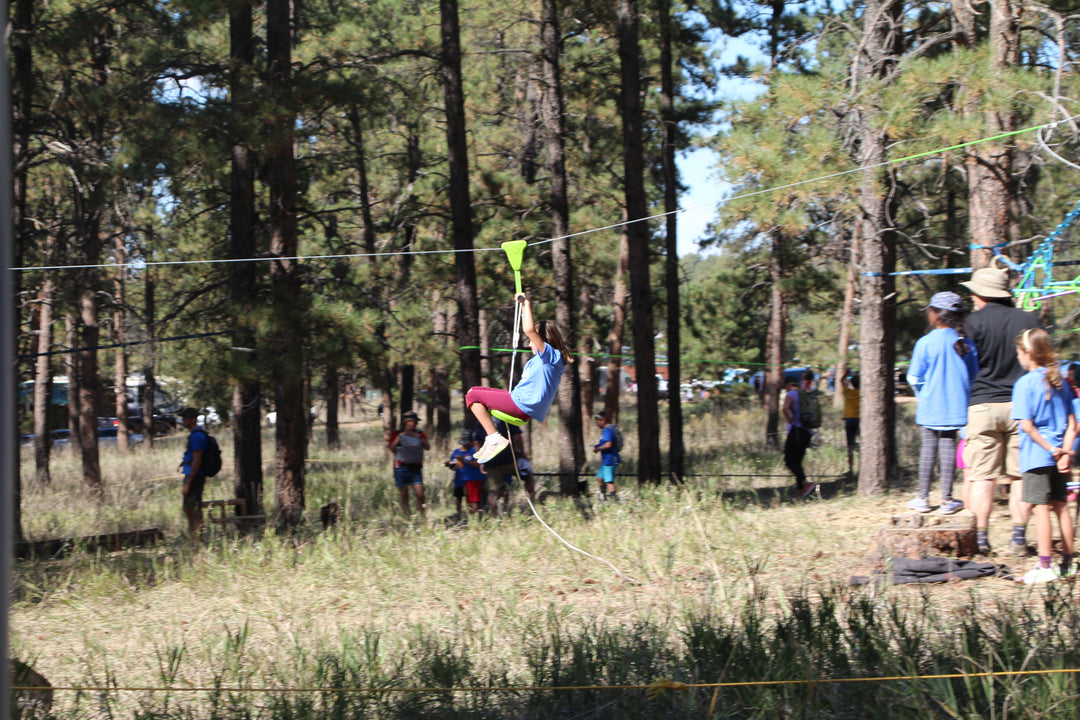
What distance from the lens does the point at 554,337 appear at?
6711 mm

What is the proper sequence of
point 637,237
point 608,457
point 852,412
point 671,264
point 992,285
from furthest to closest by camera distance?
point 671,264 → point 852,412 → point 637,237 → point 608,457 → point 992,285

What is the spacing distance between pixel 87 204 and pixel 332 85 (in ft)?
10.9

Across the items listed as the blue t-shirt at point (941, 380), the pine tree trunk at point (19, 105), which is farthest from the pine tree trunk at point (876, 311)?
the pine tree trunk at point (19, 105)

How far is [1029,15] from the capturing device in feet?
31.6

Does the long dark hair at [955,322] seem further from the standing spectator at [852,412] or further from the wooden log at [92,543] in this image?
the wooden log at [92,543]

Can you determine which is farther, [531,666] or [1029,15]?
[1029,15]

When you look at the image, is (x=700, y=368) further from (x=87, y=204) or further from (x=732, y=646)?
(x=732, y=646)

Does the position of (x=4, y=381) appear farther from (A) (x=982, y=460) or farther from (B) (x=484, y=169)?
(B) (x=484, y=169)

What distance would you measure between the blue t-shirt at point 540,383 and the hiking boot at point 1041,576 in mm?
3450

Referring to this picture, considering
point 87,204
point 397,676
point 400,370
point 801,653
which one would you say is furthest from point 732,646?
point 400,370

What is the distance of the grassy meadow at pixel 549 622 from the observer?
4.79 m

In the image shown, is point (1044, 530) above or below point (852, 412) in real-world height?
below

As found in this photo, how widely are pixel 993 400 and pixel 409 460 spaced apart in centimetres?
780

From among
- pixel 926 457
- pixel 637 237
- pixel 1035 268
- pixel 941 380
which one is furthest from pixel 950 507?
pixel 637 237
